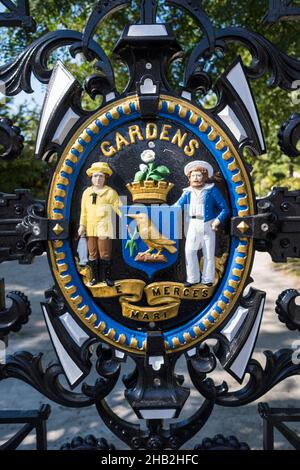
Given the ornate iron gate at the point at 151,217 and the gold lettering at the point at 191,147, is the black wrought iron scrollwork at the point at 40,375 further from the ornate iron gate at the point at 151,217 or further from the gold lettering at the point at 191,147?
the gold lettering at the point at 191,147

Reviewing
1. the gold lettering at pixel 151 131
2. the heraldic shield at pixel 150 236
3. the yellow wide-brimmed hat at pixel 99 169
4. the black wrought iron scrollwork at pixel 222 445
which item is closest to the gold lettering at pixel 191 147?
the gold lettering at pixel 151 131

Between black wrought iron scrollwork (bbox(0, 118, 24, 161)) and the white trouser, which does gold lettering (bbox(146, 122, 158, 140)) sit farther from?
black wrought iron scrollwork (bbox(0, 118, 24, 161))

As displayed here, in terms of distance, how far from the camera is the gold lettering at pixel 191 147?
2.28m

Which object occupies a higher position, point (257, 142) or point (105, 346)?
point (257, 142)

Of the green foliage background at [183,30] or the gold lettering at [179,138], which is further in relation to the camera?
the green foliage background at [183,30]

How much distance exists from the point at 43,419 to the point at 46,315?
61 cm

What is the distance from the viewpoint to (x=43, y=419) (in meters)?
2.47

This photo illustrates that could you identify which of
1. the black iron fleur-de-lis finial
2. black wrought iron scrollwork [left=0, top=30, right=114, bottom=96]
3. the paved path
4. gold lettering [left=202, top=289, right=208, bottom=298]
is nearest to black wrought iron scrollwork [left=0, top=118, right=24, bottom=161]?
black wrought iron scrollwork [left=0, top=30, right=114, bottom=96]

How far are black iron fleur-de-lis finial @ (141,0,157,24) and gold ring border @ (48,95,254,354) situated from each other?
403 mm

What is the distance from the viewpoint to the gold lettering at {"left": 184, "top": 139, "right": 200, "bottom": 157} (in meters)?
2.28

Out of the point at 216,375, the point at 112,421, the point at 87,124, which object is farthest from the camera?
the point at 216,375

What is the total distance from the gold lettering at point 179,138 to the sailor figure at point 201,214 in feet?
0.40
